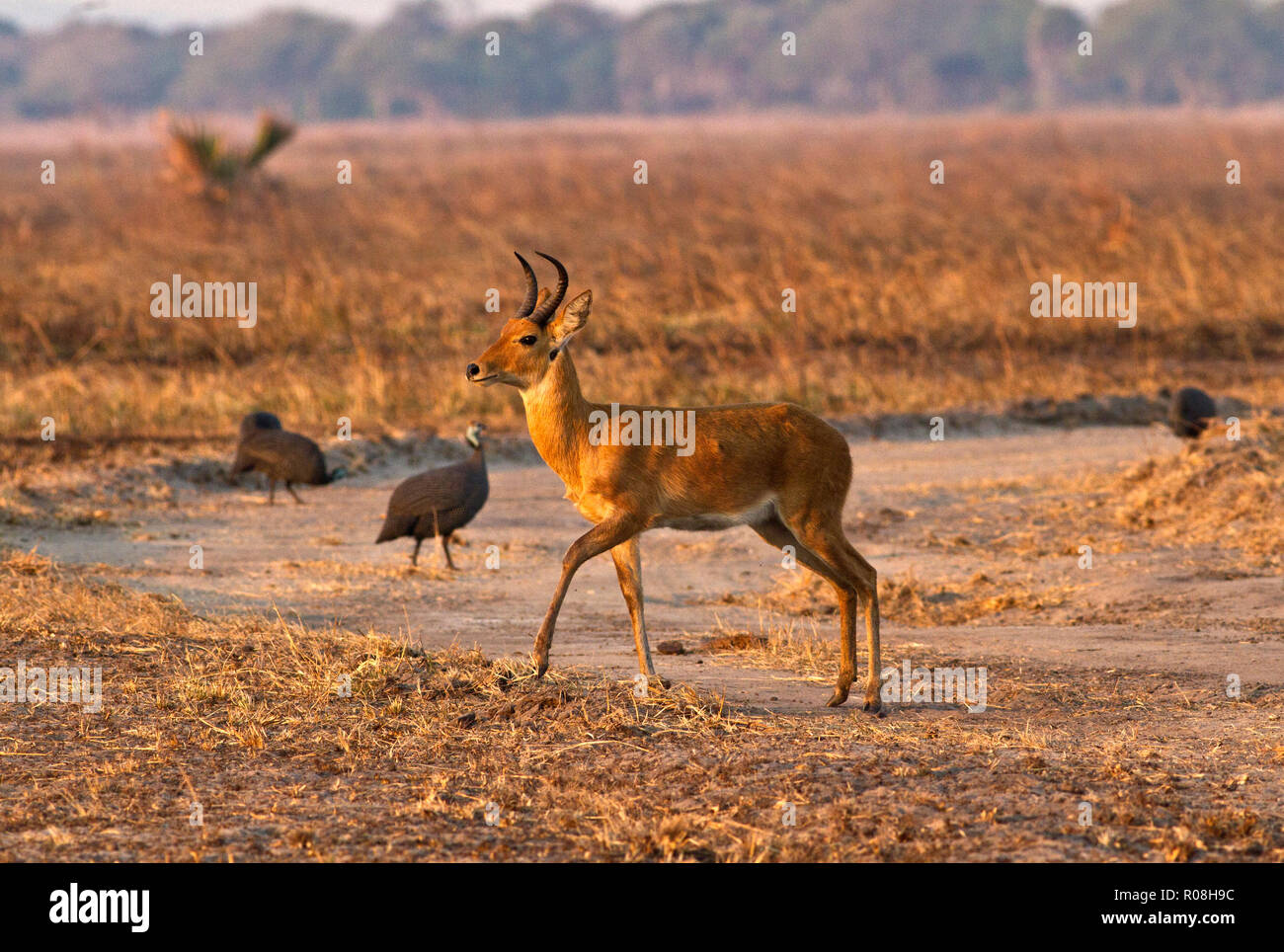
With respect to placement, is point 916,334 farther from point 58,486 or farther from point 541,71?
point 541,71

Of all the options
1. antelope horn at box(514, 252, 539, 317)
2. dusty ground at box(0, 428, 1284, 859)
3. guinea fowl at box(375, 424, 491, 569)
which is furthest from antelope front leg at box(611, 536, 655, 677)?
guinea fowl at box(375, 424, 491, 569)

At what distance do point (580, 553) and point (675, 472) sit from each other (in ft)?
1.68

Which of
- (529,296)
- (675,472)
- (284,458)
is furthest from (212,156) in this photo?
(675,472)

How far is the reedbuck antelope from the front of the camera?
6.66m

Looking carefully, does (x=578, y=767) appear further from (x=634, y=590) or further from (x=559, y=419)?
(x=559, y=419)

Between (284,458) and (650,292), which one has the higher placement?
(650,292)

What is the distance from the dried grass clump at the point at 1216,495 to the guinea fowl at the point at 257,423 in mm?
6060

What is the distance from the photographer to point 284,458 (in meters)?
11.7

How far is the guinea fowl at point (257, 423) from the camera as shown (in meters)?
12.1

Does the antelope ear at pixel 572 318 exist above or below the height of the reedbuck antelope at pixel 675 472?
above

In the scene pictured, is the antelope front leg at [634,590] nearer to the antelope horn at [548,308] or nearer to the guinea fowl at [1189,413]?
the antelope horn at [548,308]

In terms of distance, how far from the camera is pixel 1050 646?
8156mm

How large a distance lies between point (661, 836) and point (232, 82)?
176m

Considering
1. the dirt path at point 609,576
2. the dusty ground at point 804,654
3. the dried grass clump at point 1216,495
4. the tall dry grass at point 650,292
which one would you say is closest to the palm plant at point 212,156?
the tall dry grass at point 650,292
